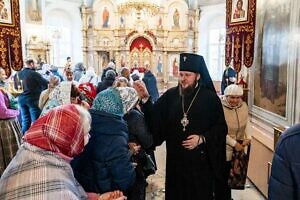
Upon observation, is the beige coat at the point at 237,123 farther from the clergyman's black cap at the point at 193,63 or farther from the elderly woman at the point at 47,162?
the elderly woman at the point at 47,162

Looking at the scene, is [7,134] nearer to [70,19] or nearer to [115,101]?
[115,101]

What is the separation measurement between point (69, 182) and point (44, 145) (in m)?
0.23

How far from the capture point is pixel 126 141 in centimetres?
202

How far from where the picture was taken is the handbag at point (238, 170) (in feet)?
10.2

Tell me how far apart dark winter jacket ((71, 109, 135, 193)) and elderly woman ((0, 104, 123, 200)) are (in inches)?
15.7

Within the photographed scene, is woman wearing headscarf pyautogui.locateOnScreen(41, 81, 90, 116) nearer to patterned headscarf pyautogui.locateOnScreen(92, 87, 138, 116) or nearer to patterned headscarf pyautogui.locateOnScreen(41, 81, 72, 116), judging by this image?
patterned headscarf pyautogui.locateOnScreen(41, 81, 72, 116)

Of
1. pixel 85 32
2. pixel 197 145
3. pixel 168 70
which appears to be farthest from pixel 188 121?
pixel 85 32

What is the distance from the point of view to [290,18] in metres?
3.22

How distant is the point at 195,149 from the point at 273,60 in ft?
6.33

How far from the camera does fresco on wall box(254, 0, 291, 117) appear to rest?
11.1ft

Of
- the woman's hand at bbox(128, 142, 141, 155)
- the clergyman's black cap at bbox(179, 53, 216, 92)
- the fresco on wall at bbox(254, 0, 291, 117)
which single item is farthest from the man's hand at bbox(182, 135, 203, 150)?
the fresco on wall at bbox(254, 0, 291, 117)

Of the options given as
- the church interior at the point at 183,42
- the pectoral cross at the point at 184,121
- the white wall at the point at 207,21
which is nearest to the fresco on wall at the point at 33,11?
the church interior at the point at 183,42

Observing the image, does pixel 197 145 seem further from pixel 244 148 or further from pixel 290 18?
pixel 290 18

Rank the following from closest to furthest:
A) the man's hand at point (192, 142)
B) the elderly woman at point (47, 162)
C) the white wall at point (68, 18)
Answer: the elderly woman at point (47, 162)
the man's hand at point (192, 142)
the white wall at point (68, 18)
